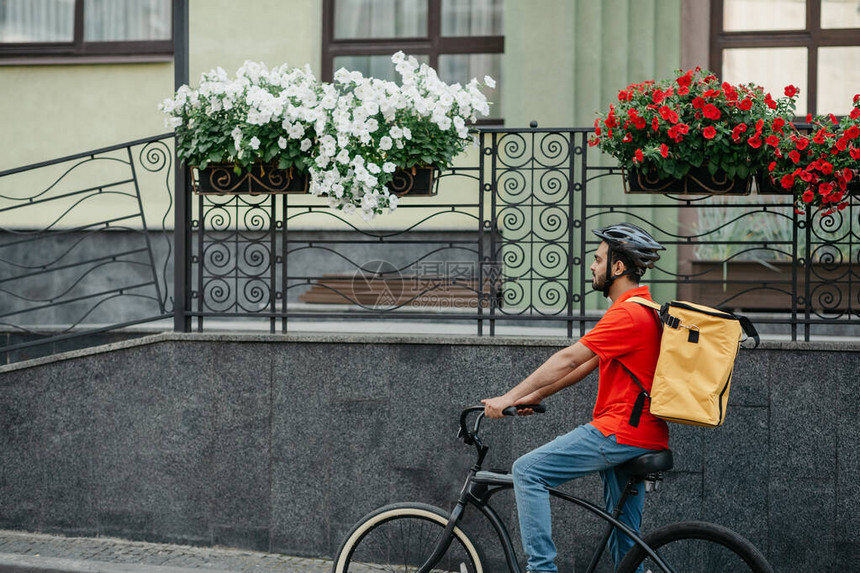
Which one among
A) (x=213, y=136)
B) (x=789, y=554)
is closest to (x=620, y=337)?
(x=789, y=554)

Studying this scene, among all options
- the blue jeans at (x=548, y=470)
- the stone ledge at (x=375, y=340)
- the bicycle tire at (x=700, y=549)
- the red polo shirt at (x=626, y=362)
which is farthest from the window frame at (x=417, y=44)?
the bicycle tire at (x=700, y=549)

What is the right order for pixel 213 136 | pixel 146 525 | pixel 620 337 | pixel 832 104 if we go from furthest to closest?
pixel 832 104 → pixel 146 525 → pixel 213 136 → pixel 620 337

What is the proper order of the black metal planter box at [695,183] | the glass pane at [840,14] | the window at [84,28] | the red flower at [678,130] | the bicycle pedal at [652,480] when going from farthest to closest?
the window at [84,28], the glass pane at [840,14], the black metal planter box at [695,183], the red flower at [678,130], the bicycle pedal at [652,480]

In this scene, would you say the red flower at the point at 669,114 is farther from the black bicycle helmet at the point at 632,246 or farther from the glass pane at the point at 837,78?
the glass pane at the point at 837,78

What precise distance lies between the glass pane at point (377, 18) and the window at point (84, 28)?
1.91 metres

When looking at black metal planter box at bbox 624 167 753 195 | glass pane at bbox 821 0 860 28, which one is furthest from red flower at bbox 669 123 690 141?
glass pane at bbox 821 0 860 28

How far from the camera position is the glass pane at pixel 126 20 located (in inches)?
418

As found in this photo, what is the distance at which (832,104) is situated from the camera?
9.59m

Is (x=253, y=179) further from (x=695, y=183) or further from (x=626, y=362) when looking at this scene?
(x=626, y=362)

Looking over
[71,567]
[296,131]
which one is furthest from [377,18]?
[71,567]

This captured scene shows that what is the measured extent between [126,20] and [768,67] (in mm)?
6934

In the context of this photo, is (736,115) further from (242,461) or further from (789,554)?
(242,461)

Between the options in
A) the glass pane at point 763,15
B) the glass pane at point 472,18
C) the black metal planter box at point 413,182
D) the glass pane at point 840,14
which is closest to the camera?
the black metal planter box at point 413,182

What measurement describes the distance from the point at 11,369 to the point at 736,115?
513 centimetres
